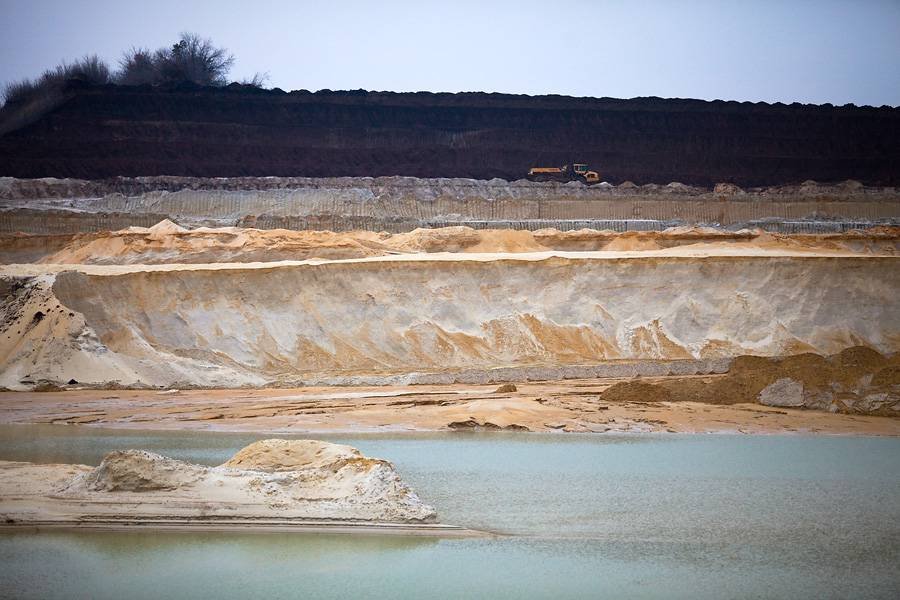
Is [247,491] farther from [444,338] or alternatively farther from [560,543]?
[444,338]

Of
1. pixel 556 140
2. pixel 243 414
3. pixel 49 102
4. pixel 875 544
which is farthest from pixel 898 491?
pixel 49 102

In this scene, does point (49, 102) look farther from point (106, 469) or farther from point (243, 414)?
point (106, 469)

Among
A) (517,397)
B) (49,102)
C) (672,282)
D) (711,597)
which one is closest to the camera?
(711,597)

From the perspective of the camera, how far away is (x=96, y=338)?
83.9 ft

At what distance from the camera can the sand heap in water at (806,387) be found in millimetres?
22672

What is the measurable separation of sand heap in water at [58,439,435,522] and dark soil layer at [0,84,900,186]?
132 ft

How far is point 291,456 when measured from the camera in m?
14.2

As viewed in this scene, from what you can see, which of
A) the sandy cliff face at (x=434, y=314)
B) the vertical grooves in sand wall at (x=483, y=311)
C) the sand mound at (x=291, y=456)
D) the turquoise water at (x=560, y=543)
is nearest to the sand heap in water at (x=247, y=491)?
the sand mound at (x=291, y=456)

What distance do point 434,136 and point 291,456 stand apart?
153 ft

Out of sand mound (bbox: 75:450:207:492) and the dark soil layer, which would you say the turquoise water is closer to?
sand mound (bbox: 75:450:207:492)

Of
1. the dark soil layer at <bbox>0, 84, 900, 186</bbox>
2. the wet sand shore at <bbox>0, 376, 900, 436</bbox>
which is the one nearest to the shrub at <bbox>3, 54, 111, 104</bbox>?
the dark soil layer at <bbox>0, 84, 900, 186</bbox>

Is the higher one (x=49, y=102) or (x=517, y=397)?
(x=49, y=102)

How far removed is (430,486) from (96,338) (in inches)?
506

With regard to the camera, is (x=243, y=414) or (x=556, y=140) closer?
(x=243, y=414)
